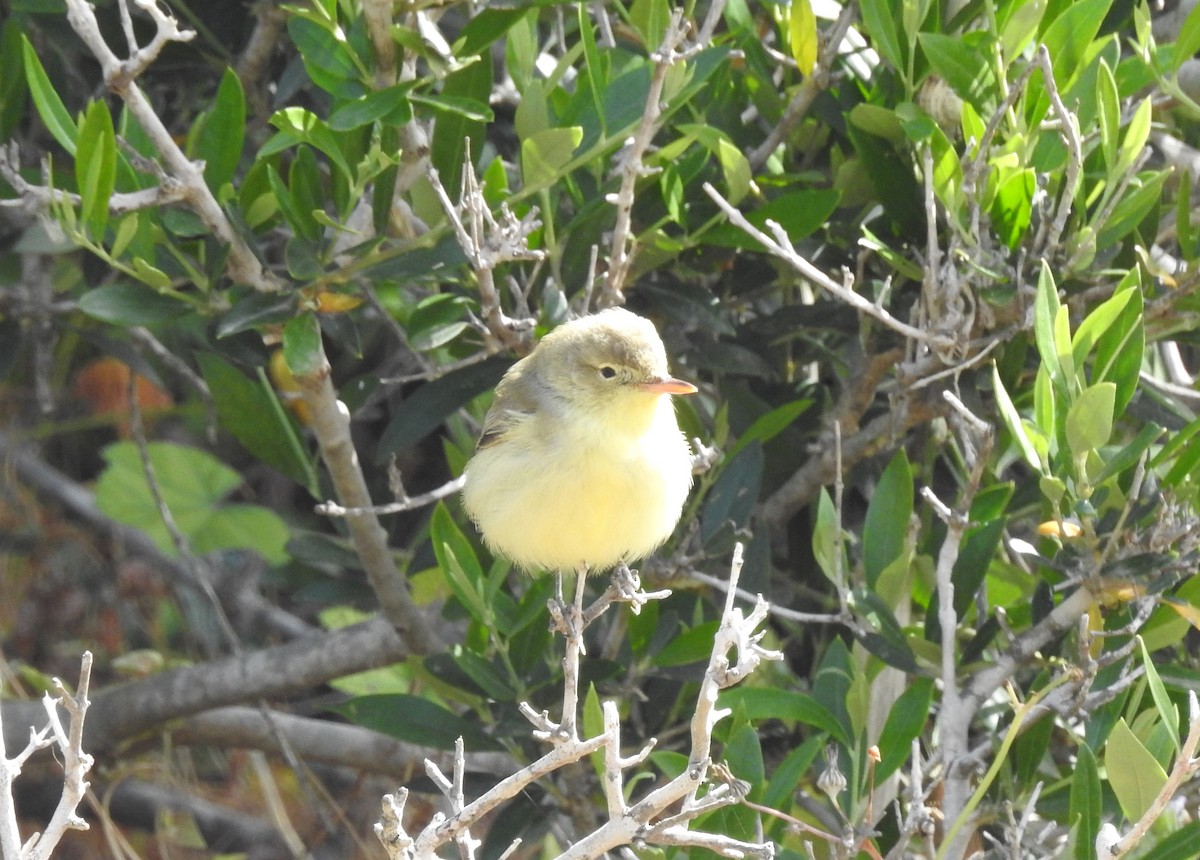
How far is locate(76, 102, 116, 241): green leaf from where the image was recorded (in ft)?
10.7

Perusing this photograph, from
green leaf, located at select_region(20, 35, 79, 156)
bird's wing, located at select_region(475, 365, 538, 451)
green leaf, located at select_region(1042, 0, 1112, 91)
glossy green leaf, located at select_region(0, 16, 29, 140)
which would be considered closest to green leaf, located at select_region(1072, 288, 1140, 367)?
green leaf, located at select_region(1042, 0, 1112, 91)

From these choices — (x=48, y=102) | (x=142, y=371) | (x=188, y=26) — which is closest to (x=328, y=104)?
(x=188, y=26)

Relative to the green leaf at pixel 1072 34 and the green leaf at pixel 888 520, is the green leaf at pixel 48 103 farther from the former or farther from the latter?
the green leaf at pixel 1072 34

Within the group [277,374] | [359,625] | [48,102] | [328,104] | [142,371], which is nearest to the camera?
[48,102]

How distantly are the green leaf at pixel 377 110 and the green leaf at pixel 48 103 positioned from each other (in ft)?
2.18

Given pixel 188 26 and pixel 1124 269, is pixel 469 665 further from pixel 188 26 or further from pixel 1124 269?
pixel 188 26

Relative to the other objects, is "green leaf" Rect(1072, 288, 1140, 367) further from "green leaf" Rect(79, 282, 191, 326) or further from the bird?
"green leaf" Rect(79, 282, 191, 326)

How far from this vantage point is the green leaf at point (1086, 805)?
9.67 feet

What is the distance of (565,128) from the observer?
3.38 meters

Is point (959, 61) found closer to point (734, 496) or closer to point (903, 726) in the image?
point (734, 496)

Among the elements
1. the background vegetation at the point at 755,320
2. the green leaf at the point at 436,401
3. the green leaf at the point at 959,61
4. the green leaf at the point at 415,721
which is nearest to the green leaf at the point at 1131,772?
the background vegetation at the point at 755,320

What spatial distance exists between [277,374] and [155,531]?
81 cm

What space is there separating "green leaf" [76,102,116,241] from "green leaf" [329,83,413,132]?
505 millimetres

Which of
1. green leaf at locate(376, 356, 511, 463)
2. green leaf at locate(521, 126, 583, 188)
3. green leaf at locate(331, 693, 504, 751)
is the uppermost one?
green leaf at locate(521, 126, 583, 188)
